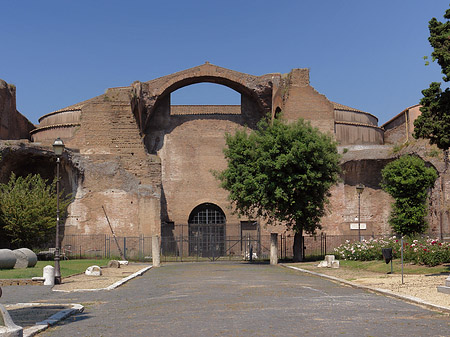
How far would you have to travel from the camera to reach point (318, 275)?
17.7m

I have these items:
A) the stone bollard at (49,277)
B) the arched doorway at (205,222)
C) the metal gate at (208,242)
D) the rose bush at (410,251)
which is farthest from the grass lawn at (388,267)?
the arched doorway at (205,222)

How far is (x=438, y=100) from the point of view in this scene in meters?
14.9

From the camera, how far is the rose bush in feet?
55.5

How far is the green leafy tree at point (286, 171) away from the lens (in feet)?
83.4

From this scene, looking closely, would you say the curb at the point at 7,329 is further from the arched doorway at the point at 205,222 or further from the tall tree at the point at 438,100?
the arched doorway at the point at 205,222

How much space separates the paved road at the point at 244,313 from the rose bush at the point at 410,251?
18.3 ft

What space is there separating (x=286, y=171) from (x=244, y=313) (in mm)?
17672

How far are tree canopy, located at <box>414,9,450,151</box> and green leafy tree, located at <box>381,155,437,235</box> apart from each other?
1678 centimetres

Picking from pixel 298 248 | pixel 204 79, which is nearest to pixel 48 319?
pixel 298 248

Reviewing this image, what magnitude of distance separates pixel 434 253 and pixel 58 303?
11197 millimetres

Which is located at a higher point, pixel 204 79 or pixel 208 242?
pixel 204 79

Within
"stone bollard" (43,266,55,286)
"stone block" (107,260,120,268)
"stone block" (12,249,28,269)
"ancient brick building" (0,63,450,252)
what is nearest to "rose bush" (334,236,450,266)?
"stone block" (107,260,120,268)

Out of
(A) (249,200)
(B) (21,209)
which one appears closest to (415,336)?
(A) (249,200)

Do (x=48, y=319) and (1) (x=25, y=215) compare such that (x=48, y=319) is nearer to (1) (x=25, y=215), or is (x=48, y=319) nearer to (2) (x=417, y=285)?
(2) (x=417, y=285)
